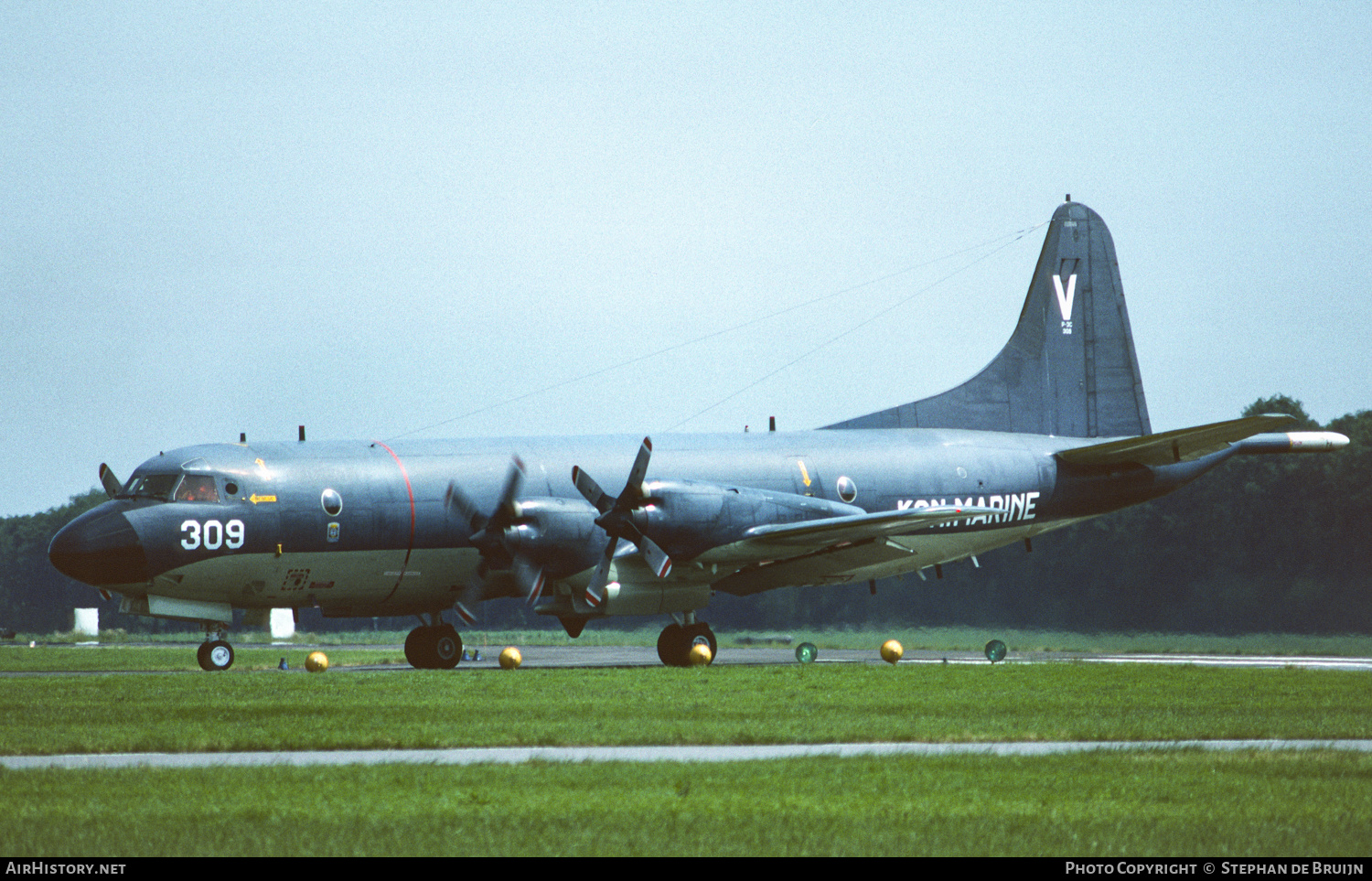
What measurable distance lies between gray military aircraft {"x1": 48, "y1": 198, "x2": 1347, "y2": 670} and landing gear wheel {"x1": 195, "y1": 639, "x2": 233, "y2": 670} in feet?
0.12

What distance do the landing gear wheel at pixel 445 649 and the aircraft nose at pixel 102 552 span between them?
6.64m

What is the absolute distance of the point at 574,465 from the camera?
32.0 meters

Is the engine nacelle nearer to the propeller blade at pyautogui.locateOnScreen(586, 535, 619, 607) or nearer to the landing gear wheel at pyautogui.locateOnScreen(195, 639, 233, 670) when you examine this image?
the propeller blade at pyautogui.locateOnScreen(586, 535, 619, 607)

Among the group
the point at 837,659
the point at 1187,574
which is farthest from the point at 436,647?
the point at 1187,574

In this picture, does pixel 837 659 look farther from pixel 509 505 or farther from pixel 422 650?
pixel 509 505

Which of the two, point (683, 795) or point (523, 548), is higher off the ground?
point (523, 548)

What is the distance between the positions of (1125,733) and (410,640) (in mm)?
19512

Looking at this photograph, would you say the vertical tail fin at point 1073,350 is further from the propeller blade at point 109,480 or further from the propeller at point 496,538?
the propeller blade at point 109,480

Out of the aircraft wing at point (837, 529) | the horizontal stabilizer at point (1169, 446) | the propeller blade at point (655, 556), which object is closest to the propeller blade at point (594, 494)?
the propeller blade at point (655, 556)

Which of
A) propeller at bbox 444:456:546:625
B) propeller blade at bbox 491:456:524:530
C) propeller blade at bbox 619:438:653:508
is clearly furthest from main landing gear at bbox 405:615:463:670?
propeller blade at bbox 619:438:653:508

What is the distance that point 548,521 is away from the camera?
2984 centimetres

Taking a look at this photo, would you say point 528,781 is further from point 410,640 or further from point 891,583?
point 891,583
